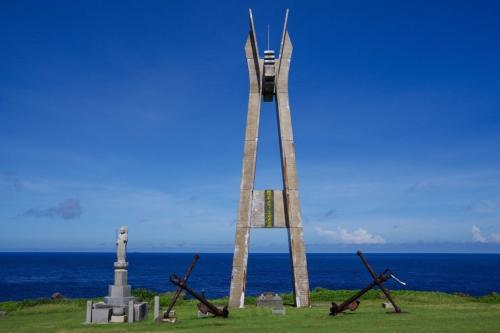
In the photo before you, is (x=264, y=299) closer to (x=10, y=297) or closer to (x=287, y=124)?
(x=287, y=124)

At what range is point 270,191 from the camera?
85.9ft

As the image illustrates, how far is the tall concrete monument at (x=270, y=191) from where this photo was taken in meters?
24.9

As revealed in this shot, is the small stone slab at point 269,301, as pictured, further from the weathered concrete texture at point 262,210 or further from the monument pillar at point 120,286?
the monument pillar at point 120,286

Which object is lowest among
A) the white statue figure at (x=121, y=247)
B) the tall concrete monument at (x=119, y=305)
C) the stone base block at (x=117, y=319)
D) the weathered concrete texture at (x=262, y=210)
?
the stone base block at (x=117, y=319)

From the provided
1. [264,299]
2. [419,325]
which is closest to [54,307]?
[264,299]

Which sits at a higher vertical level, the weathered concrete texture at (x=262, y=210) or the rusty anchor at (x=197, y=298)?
the weathered concrete texture at (x=262, y=210)

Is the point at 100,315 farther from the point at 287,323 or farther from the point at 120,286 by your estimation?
the point at 287,323

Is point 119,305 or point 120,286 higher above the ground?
point 120,286

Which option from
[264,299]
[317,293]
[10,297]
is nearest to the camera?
[264,299]

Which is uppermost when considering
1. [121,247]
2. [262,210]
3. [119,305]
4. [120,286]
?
[262,210]

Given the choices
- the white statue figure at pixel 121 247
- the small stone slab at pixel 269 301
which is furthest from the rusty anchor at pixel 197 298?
the small stone slab at pixel 269 301

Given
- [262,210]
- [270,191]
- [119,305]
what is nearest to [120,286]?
[119,305]

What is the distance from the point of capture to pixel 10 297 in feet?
192

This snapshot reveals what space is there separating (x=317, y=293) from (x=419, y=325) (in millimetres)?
15052
